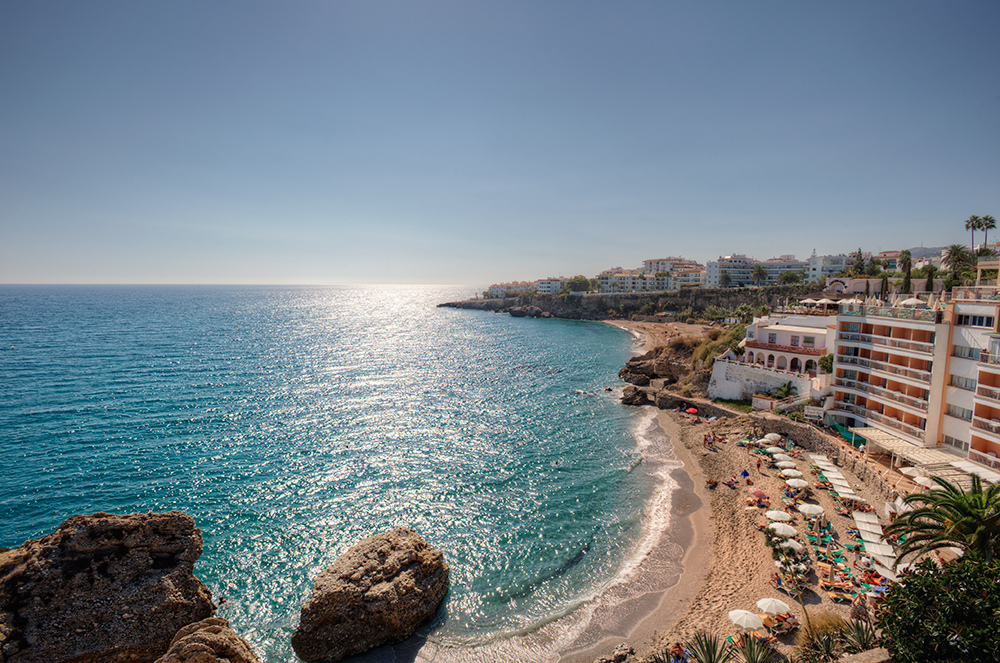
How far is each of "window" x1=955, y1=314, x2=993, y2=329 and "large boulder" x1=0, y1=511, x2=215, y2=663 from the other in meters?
43.3

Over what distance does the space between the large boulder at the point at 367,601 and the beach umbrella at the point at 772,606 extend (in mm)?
14764

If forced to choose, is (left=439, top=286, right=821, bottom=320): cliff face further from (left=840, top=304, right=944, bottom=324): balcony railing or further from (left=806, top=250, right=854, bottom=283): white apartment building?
(left=840, top=304, right=944, bottom=324): balcony railing

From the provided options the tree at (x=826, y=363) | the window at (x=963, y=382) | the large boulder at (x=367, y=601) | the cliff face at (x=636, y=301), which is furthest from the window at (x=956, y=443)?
the cliff face at (x=636, y=301)

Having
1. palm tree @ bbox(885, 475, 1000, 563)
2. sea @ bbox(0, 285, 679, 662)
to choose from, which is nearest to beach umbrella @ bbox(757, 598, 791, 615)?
palm tree @ bbox(885, 475, 1000, 563)

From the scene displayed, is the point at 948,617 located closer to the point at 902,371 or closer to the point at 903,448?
the point at 903,448

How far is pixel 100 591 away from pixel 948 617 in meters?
26.1

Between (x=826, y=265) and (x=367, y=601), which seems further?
(x=826, y=265)

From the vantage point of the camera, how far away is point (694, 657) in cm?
1577

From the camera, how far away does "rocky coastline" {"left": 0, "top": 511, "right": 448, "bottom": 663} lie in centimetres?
1420

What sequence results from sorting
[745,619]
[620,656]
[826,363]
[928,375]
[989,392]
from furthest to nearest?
1. [826,363]
2. [928,375]
3. [989,392]
4. [745,619]
5. [620,656]

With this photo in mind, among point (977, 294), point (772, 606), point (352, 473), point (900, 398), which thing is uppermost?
point (977, 294)

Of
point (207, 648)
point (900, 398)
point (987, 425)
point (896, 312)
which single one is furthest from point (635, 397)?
point (207, 648)

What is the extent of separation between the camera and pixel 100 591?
614 inches

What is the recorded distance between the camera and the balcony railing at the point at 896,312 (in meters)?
28.8
